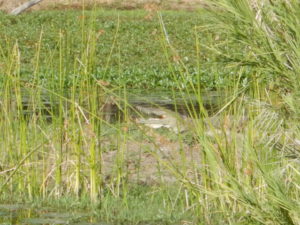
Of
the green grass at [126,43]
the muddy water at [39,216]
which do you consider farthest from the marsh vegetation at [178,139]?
the green grass at [126,43]

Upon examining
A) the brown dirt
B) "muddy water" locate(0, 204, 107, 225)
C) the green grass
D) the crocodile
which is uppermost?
"muddy water" locate(0, 204, 107, 225)

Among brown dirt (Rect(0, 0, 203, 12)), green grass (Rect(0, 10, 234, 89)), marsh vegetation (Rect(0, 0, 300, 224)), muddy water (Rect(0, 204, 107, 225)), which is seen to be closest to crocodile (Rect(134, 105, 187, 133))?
marsh vegetation (Rect(0, 0, 300, 224))

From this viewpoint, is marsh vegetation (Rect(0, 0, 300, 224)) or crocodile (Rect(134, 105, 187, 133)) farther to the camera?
crocodile (Rect(134, 105, 187, 133))

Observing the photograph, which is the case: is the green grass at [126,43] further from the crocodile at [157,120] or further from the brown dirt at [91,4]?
the crocodile at [157,120]

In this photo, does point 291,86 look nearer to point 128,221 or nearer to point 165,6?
point 128,221

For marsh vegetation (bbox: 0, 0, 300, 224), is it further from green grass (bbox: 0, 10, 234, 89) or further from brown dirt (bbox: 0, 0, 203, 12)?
brown dirt (bbox: 0, 0, 203, 12)

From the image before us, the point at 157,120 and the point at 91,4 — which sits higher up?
the point at 157,120

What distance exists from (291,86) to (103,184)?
3.38 m

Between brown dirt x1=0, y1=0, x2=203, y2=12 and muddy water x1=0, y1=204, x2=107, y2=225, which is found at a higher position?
muddy water x1=0, y1=204, x2=107, y2=225

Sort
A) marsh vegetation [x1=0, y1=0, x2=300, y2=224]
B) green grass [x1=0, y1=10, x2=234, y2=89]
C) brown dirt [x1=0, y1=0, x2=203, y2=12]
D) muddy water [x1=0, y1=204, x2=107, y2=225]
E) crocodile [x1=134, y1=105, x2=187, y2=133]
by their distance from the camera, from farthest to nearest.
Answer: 1. brown dirt [x1=0, y1=0, x2=203, y2=12]
2. green grass [x1=0, y1=10, x2=234, y2=89]
3. crocodile [x1=134, y1=105, x2=187, y2=133]
4. muddy water [x1=0, y1=204, x2=107, y2=225]
5. marsh vegetation [x1=0, y1=0, x2=300, y2=224]

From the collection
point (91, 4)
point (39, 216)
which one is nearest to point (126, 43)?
point (91, 4)

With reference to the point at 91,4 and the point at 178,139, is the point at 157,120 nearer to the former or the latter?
the point at 178,139

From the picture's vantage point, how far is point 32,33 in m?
20.4

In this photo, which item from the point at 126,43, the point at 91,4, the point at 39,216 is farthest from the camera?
the point at 91,4
